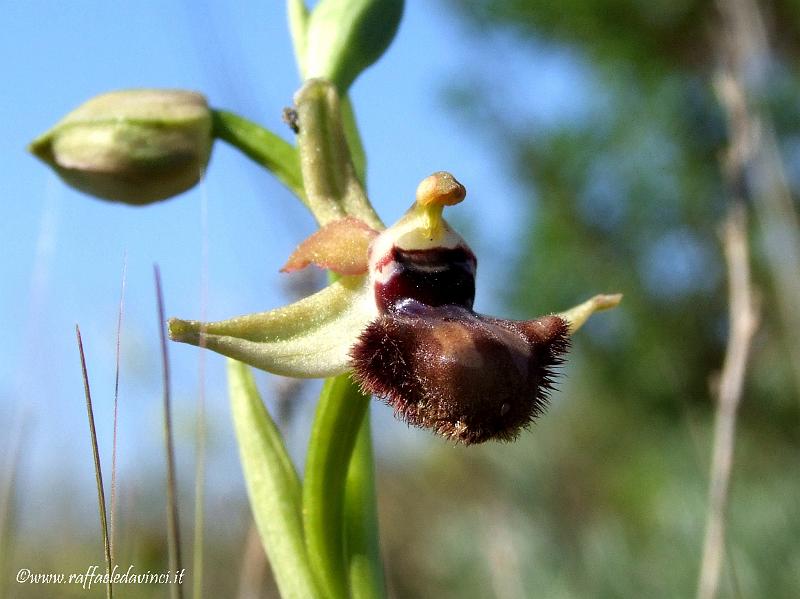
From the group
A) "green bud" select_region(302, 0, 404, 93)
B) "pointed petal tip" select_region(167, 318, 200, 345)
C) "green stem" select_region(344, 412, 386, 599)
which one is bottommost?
"green stem" select_region(344, 412, 386, 599)

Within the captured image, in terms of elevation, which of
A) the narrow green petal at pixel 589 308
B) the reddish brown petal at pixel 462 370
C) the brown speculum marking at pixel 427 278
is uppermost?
the brown speculum marking at pixel 427 278

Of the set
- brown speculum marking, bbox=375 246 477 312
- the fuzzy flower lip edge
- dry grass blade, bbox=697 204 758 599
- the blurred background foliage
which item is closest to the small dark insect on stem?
the fuzzy flower lip edge

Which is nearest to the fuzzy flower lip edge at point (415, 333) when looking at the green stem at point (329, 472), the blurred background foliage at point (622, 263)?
the green stem at point (329, 472)

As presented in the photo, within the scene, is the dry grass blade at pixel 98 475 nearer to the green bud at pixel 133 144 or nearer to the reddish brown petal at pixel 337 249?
the reddish brown petal at pixel 337 249

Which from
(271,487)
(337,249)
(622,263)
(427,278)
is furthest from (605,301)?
(622,263)

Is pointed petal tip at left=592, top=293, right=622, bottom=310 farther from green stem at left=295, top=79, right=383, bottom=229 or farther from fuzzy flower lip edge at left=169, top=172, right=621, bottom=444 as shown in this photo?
green stem at left=295, top=79, right=383, bottom=229

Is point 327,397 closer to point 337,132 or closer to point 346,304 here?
point 346,304
